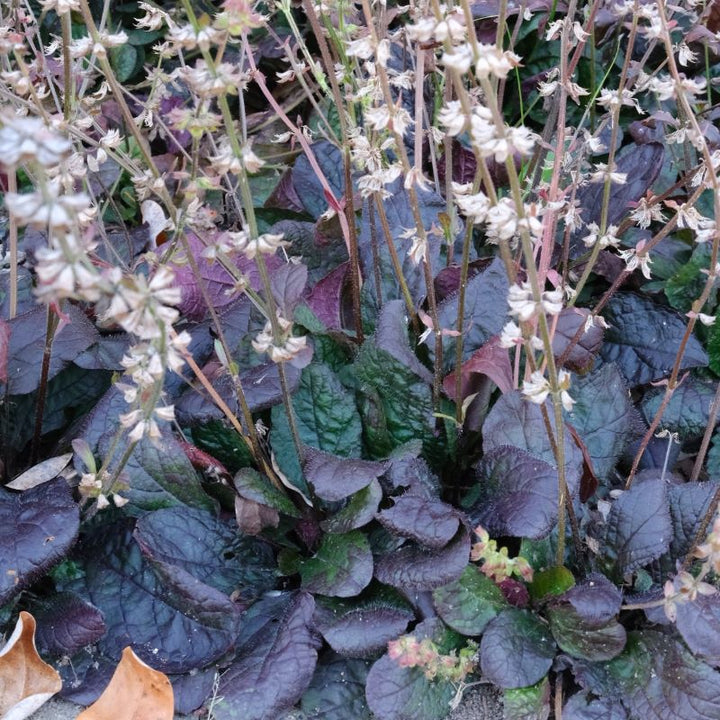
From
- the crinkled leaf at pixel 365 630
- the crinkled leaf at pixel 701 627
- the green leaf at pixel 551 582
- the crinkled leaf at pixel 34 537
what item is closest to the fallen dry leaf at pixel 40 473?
the crinkled leaf at pixel 34 537

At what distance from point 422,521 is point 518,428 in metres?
0.32

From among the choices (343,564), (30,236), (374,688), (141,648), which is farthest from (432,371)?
(30,236)

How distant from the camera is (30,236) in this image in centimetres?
213

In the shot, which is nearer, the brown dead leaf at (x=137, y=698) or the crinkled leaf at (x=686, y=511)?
the brown dead leaf at (x=137, y=698)

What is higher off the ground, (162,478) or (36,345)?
(36,345)

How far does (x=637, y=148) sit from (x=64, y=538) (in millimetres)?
1571

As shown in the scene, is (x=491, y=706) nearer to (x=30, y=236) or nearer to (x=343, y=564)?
(x=343, y=564)

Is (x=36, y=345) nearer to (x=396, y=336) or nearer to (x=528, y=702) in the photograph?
(x=396, y=336)

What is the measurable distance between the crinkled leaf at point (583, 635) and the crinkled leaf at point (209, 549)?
571 mm

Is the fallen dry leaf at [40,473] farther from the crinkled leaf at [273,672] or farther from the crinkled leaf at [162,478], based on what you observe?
the crinkled leaf at [273,672]

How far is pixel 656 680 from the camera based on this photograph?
1.48m

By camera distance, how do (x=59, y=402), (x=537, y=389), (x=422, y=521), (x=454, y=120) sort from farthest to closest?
(x=59, y=402) < (x=422, y=521) < (x=537, y=389) < (x=454, y=120)

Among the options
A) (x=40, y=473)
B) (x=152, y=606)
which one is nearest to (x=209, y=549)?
(x=152, y=606)

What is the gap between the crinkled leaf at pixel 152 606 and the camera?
1.52 metres
